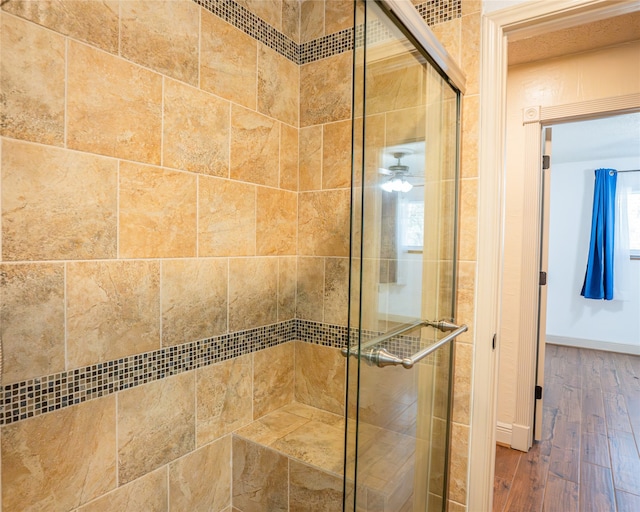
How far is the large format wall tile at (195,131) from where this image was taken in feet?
4.11

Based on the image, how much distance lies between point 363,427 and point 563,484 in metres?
1.88

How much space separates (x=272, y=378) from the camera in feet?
5.65

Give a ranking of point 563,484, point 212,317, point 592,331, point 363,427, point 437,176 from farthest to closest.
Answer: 1. point 592,331
2. point 563,484
3. point 212,317
4. point 437,176
5. point 363,427

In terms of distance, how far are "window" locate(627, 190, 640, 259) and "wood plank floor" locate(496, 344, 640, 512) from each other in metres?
1.84

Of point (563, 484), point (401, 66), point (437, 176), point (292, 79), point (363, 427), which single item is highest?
point (292, 79)

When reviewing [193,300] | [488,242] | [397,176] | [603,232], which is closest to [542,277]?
[488,242]

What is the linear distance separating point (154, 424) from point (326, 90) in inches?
59.9

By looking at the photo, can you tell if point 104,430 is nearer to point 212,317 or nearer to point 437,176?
point 212,317

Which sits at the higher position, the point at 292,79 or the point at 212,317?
the point at 292,79

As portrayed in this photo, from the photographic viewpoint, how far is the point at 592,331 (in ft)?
16.1

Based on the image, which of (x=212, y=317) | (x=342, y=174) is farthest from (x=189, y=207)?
(x=342, y=174)

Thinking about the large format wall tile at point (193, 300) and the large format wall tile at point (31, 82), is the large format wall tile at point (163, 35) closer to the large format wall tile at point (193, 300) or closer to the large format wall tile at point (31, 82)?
the large format wall tile at point (31, 82)

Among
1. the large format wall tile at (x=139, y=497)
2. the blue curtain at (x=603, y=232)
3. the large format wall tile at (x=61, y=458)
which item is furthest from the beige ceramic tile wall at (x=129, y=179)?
the blue curtain at (x=603, y=232)

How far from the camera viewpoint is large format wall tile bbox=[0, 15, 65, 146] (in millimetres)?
900
